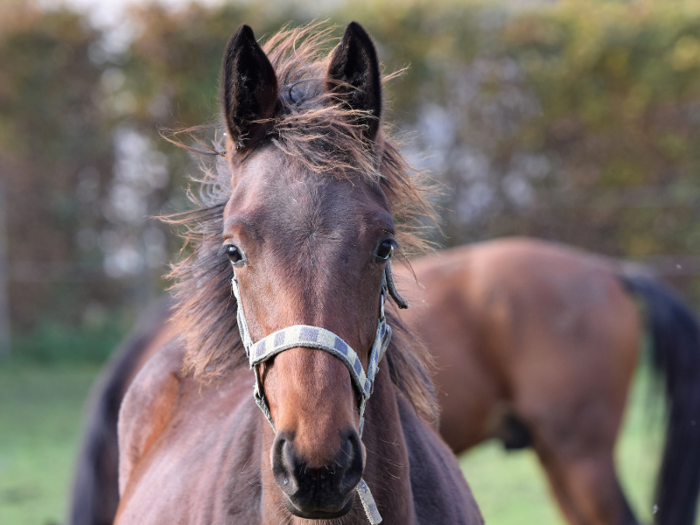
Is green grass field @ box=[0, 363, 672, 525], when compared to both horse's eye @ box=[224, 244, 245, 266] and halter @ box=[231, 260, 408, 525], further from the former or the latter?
horse's eye @ box=[224, 244, 245, 266]

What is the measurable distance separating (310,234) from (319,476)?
0.50 metres

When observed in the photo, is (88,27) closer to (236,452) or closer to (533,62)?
(533,62)

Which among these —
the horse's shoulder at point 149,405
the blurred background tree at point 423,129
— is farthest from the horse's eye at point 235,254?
the blurred background tree at point 423,129

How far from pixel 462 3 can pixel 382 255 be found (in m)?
8.90

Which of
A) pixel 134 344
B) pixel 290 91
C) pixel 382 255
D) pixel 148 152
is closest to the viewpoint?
pixel 382 255

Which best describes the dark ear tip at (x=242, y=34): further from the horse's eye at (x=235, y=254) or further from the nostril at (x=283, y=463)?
the nostril at (x=283, y=463)

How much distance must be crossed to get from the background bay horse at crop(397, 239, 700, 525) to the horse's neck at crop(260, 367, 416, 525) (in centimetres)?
237

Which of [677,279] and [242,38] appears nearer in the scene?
[242,38]

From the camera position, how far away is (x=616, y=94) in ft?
31.8

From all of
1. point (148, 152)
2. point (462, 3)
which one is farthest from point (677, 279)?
point (148, 152)

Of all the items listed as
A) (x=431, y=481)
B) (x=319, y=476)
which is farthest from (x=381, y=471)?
(x=319, y=476)

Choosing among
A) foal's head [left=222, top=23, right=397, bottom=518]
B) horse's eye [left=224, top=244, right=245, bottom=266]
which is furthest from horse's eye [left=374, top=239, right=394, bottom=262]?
horse's eye [left=224, top=244, right=245, bottom=266]

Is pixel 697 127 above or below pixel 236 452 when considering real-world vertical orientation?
below

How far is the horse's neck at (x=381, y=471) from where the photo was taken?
168 centimetres
